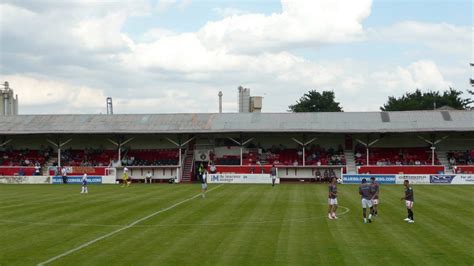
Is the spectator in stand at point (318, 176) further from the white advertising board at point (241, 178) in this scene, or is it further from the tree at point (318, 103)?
the tree at point (318, 103)

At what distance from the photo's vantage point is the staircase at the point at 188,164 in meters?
61.1

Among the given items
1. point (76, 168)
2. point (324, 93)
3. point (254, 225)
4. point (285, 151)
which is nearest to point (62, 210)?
point (254, 225)

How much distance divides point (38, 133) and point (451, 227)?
48.4m

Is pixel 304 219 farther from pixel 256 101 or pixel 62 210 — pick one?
pixel 256 101

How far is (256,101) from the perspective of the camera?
80.7 metres

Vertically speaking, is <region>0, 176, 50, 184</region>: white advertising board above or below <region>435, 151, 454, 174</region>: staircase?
below

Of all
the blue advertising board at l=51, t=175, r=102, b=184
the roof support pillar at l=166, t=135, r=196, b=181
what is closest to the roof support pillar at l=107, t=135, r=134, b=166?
the blue advertising board at l=51, t=175, r=102, b=184

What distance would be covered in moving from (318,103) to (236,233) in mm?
101731

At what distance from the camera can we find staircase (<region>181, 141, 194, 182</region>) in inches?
2405

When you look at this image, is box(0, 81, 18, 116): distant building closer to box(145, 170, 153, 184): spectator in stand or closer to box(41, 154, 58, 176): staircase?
box(41, 154, 58, 176): staircase

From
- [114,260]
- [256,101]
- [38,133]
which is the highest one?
[256,101]

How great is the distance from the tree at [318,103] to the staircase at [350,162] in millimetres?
58676

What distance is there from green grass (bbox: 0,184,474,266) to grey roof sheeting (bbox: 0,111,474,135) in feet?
81.2

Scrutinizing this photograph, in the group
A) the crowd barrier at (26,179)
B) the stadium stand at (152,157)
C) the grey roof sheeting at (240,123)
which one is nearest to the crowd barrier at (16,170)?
the crowd barrier at (26,179)
